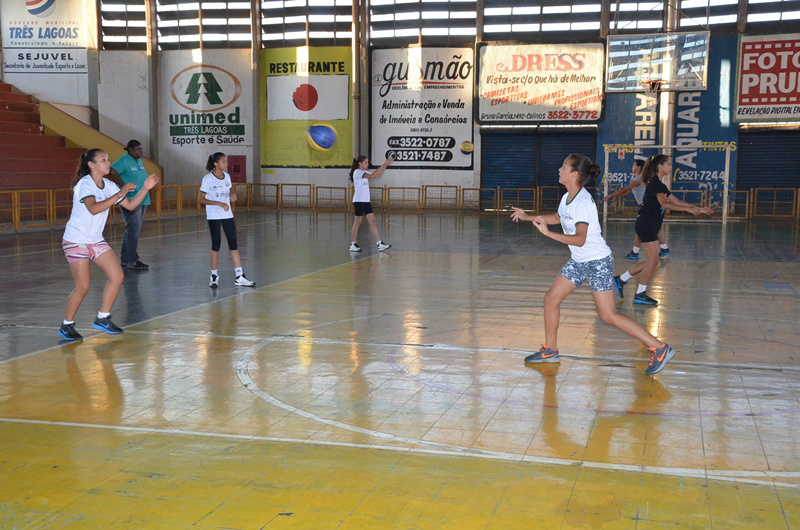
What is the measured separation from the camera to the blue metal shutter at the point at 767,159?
27.8m

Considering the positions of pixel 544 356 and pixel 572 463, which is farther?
pixel 544 356

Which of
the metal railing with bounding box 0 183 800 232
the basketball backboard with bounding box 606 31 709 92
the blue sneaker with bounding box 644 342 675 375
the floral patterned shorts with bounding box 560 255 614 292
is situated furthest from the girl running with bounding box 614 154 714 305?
the metal railing with bounding box 0 183 800 232

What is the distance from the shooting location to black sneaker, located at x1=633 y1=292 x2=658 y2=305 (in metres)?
10.8

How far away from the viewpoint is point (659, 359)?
7.05m

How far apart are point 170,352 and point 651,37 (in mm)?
21821

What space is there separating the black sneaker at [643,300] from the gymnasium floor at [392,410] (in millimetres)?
208

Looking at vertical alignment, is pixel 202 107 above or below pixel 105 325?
above

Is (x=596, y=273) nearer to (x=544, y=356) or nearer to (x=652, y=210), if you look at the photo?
(x=544, y=356)

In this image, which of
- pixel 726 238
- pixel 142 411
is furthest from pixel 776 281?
pixel 142 411

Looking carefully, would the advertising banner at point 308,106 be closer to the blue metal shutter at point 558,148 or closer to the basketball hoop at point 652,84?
the blue metal shutter at point 558,148

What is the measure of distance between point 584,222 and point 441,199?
23948mm

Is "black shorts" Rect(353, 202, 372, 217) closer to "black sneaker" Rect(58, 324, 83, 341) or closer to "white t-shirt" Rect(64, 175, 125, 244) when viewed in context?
"white t-shirt" Rect(64, 175, 125, 244)

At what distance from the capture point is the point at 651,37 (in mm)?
25594

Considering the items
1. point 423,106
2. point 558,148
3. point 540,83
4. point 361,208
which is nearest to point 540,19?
point 540,83
